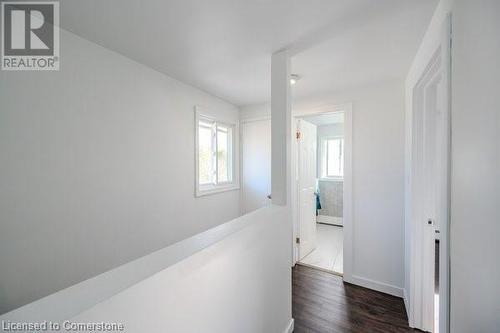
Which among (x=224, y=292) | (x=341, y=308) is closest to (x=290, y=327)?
(x=341, y=308)

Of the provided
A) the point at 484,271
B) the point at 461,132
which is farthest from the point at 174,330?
the point at 461,132

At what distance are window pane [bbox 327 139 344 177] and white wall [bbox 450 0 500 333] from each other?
402cm

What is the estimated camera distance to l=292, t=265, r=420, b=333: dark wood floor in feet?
5.79

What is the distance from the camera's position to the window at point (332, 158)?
4762 millimetres

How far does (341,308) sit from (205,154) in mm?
2347

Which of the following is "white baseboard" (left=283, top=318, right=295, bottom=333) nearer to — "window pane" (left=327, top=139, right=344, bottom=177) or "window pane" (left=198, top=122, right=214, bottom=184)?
"window pane" (left=198, top=122, right=214, bottom=184)

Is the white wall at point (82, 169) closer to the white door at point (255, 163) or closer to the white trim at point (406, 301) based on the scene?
the white door at point (255, 163)

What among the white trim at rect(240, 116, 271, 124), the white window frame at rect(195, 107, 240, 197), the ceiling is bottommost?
the white window frame at rect(195, 107, 240, 197)

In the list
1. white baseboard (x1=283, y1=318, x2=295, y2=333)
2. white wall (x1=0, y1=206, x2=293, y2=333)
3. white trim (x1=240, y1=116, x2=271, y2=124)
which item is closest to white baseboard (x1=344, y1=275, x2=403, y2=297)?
white baseboard (x1=283, y1=318, x2=295, y2=333)

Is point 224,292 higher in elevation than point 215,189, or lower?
lower

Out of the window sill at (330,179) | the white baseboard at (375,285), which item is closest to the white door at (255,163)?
the white baseboard at (375,285)

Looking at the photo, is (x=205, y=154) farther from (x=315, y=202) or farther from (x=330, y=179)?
(x=330, y=179)

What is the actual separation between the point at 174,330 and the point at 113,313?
297 mm

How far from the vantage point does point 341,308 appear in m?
1.99
